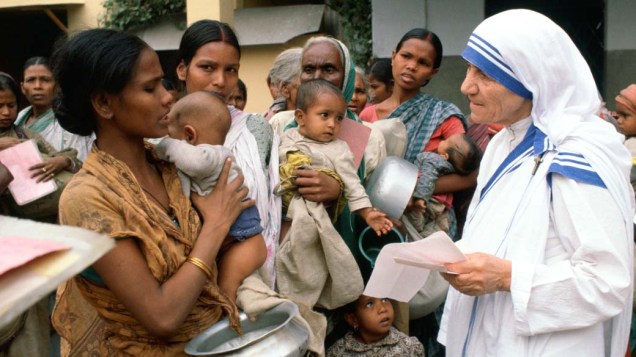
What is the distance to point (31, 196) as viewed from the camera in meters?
3.94

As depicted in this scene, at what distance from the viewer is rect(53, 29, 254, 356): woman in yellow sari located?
192 centimetres

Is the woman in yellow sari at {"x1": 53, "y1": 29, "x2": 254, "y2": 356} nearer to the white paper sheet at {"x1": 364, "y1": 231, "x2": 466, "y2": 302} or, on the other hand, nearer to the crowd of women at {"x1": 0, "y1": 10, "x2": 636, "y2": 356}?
the crowd of women at {"x1": 0, "y1": 10, "x2": 636, "y2": 356}

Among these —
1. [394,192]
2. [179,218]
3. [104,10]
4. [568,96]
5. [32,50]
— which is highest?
[568,96]

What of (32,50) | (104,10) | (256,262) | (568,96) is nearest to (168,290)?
(256,262)

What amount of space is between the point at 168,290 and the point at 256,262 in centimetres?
39

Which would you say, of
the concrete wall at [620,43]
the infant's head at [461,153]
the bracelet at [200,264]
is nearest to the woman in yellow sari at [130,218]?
the bracelet at [200,264]

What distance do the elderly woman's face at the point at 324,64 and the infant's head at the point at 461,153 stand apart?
0.63 metres

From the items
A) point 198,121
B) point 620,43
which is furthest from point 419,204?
point 620,43

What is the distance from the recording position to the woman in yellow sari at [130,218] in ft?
6.29

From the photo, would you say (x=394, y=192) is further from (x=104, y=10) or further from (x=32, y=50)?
(x=32, y=50)

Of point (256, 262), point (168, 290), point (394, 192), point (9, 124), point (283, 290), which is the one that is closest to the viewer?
point (168, 290)

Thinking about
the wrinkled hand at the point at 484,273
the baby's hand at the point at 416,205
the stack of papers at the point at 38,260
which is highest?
the stack of papers at the point at 38,260

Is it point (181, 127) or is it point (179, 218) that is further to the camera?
point (181, 127)

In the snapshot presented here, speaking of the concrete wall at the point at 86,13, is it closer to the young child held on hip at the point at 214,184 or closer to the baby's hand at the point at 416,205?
the baby's hand at the point at 416,205
